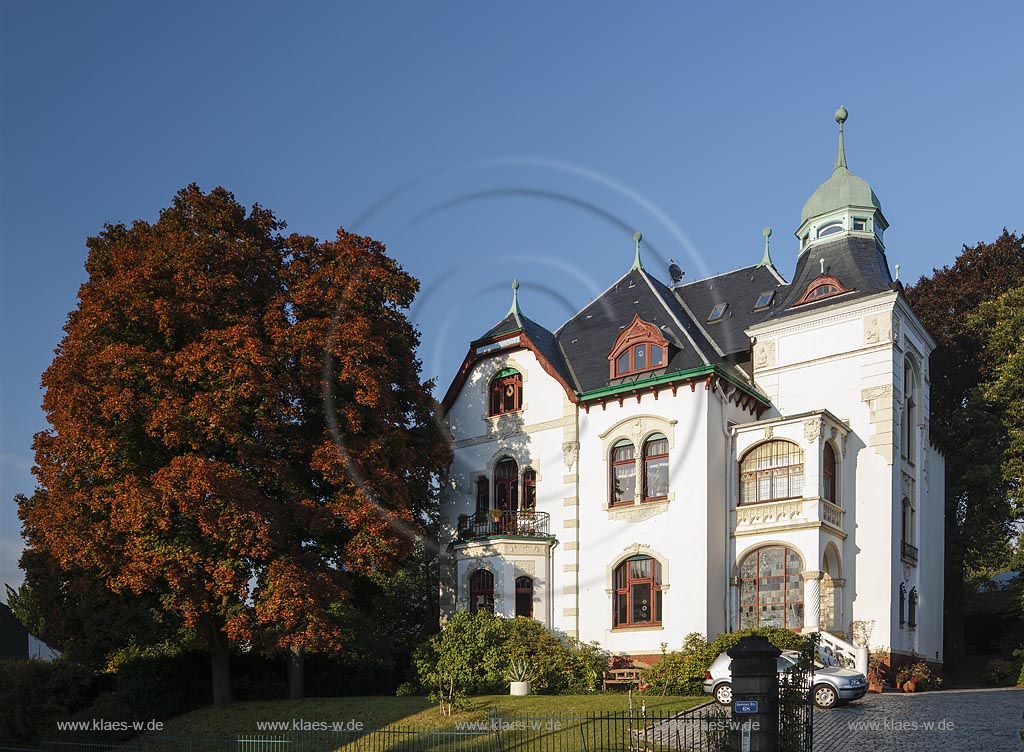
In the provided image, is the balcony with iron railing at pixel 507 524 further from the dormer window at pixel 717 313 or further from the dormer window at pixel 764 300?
the dormer window at pixel 764 300

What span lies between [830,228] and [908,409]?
668 centimetres

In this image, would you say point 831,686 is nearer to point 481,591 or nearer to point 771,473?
point 771,473

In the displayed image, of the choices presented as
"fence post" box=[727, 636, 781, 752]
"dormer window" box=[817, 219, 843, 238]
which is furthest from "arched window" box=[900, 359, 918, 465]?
"fence post" box=[727, 636, 781, 752]

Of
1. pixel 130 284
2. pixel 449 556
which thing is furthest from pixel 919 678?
pixel 130 284

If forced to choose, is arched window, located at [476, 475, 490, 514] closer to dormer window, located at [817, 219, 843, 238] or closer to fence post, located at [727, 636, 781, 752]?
dormer window, located at [817, 219, 843, 238]

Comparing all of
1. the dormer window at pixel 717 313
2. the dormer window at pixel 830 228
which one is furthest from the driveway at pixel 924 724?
the dormer window at pixel 830 228

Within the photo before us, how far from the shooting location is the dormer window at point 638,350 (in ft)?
103

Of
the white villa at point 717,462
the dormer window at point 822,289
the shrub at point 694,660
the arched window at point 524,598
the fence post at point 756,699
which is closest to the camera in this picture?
the fence post at point 756,699

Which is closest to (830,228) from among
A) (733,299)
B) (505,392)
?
(733,299)

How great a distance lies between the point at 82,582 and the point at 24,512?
122 inches

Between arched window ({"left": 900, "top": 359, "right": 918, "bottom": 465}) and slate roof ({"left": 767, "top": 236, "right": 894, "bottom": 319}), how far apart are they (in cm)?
270

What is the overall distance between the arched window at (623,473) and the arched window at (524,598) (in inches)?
148

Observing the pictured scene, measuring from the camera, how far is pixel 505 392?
34.7 m

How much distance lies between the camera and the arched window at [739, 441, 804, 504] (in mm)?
29359
